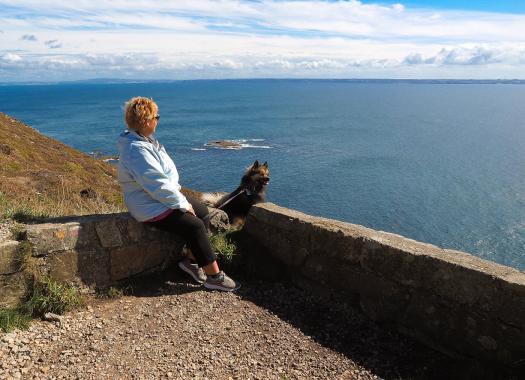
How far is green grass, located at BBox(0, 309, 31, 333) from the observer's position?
4.62 metres

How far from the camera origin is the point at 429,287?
193 inches

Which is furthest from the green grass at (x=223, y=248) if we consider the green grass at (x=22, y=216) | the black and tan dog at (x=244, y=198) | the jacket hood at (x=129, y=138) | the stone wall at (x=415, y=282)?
the green grass at (x=22, y=216)

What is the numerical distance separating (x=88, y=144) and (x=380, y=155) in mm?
42839

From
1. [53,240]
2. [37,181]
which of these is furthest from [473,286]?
[37,181]

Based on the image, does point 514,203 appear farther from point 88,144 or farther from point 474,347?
point 88,144

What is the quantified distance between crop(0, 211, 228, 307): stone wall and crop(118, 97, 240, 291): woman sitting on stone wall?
0.33 meters

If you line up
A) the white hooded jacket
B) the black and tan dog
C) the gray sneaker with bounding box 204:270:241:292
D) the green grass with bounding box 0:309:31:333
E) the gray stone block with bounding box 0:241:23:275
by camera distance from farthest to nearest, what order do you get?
the black and tan dog
the gray sneaker with bounding box 204:270:241:292
the white hooded jacket
the gray stone block with bounding box 0:241:23:275
the green grass with bounding box 0:309:31:333

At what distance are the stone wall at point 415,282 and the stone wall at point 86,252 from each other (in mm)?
1661

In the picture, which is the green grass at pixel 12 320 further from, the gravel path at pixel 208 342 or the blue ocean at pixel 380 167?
the blue ocean at pixel 380 167

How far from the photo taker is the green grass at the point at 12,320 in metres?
4.62

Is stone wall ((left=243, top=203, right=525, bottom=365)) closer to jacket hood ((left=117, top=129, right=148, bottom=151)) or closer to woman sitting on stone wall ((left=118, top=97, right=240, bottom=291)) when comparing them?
woman sitting on stone wall ((left=118, top=97, right=240, bottom=291))

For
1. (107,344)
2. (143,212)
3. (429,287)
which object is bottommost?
(107,344)

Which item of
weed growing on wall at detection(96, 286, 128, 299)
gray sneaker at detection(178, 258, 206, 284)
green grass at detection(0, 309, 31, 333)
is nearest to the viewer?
green grass at detection(0, 309, 31, 333)

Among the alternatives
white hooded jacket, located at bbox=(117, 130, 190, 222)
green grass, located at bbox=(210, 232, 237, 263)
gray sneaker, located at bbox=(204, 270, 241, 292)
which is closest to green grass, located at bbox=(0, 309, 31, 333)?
white hooded jacket, located at bbox=(117, 130, 190, 222)
